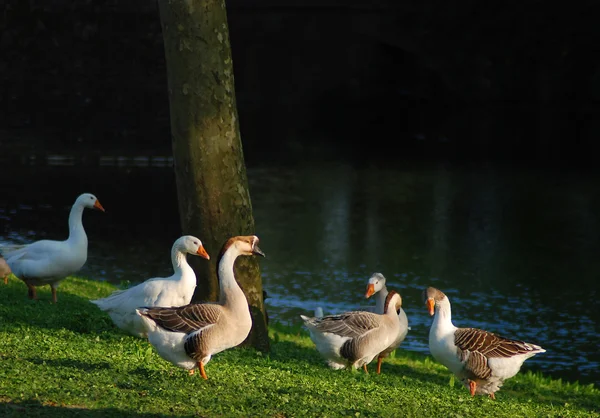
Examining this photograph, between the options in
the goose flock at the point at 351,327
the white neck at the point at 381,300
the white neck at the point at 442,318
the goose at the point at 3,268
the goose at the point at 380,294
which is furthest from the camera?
the goose at the point at 3,268

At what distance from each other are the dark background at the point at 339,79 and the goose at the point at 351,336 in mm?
24045

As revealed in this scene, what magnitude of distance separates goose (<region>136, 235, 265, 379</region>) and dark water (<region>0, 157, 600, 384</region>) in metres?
6.61

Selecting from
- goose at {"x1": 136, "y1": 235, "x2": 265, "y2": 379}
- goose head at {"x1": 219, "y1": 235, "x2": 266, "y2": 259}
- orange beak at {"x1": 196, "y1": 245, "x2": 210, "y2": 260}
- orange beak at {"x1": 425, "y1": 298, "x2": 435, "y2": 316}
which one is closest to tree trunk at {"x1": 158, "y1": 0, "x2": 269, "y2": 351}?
orange beak at {"x1": 196, "y1": 245, "x2": 210, "y2": 260}

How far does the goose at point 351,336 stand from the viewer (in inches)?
445

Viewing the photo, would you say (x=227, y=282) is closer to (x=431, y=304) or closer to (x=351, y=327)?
(x=351, y=327)

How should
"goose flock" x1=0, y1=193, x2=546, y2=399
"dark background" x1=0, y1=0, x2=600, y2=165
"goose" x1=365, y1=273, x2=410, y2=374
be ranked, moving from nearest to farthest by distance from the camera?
"goose flock" x1=0, y1=193, x2=546, y2=399 → "goose" x1=365, y1=273, x2=410, y2=374 → "dark background" x1=0, y1=0, x2=600, y2=165

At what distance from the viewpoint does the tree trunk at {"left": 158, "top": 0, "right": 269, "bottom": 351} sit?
37.8ft

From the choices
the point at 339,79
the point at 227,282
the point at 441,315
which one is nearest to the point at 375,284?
the point at 441,315

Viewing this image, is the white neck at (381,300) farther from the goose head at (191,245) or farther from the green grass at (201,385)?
the goose head at (191,245)

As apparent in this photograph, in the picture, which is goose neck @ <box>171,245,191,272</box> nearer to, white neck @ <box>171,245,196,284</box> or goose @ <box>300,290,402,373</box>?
white neck @ <box>171,245,196,284</box>

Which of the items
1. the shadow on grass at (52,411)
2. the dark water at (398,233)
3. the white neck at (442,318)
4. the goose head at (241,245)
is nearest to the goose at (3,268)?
the dark water at (398,233)

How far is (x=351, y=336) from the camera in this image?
1127 cm

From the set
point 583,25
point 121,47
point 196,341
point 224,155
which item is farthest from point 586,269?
point 121,47

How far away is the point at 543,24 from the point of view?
163 ft
